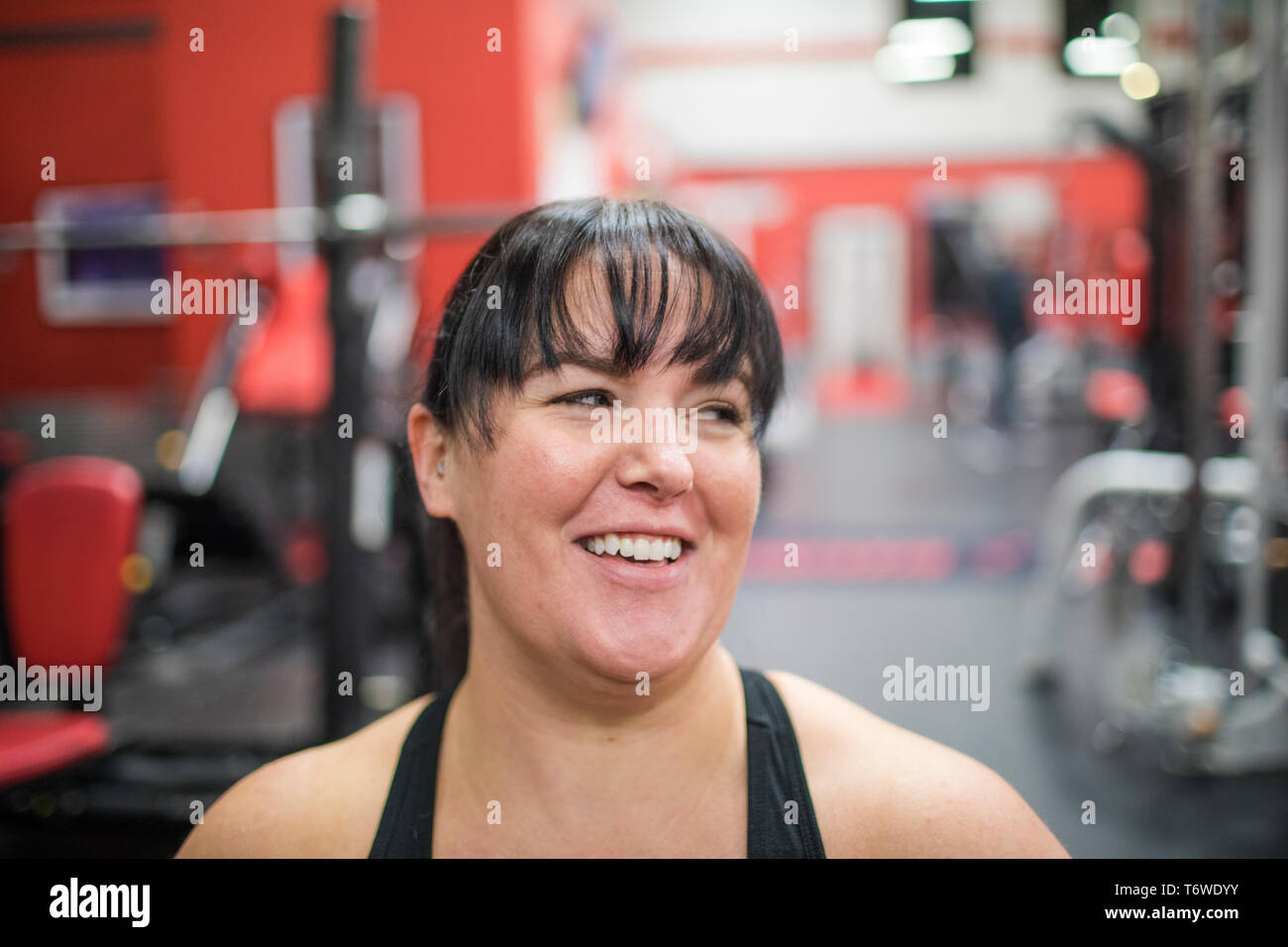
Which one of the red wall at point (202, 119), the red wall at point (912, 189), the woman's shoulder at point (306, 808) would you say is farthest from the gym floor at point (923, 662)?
the red wall at point (912, 189)

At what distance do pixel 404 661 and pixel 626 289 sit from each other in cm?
272

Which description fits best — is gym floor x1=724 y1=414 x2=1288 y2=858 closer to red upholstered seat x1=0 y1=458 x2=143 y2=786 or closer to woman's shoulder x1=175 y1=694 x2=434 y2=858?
woman's shoulder x1=175 y1=694 x2=434 y2=858

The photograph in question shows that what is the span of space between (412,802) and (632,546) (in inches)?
13.0

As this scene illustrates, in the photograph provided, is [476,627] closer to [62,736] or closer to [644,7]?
[62,736]

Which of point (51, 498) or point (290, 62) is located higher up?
point (290, 62)

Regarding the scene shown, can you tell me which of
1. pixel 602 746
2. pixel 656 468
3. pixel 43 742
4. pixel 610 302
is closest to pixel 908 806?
pixel 602 746

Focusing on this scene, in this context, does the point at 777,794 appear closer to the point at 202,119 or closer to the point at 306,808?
the point at 306,808

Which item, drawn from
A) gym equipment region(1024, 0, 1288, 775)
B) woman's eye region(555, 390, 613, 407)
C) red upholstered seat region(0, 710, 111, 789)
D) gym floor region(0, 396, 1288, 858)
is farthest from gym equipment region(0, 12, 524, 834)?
gym equipment region(1024, 0, 1288, 775)

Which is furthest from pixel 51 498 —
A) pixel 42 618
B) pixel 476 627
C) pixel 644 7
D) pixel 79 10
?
pixel 644 7

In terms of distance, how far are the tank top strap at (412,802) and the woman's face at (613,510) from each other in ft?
0.59

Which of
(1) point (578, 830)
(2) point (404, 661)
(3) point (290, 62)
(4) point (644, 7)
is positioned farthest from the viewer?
(4) point (644, 7)

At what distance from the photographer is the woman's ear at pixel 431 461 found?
0.88 m

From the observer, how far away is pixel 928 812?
83 centimetres

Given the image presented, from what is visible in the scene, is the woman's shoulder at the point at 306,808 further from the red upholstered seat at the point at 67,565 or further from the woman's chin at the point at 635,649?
the red upholstered seat at the point at 67,565
